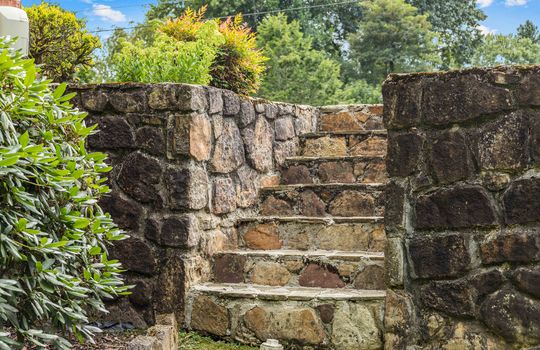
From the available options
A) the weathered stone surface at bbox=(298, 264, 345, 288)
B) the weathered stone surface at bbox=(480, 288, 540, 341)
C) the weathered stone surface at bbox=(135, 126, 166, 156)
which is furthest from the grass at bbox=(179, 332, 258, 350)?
the weathered stone surface at bbox=(480, 288, 540, 341)

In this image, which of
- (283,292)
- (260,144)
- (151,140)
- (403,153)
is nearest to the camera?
(403,153)

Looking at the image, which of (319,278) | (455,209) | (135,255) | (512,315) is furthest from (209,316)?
(512,315)

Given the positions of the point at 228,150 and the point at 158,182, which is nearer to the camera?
the point at 158,182

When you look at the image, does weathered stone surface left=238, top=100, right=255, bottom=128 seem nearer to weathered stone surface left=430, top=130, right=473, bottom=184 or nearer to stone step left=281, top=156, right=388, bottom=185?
stone step left=281, top=156, right=388, bottom=185

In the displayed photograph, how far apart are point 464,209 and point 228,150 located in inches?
72.1

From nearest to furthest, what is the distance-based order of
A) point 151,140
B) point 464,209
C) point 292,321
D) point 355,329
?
point 464,209 → point 355,329 → point 292,321 → point 151,140

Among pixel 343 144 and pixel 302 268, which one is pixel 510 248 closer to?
pixel 302 268

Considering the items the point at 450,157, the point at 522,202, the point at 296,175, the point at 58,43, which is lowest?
the point at 522,202

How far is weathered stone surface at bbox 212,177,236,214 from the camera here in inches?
183

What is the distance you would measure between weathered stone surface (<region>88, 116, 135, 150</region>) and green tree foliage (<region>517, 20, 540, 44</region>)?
87.1 ft

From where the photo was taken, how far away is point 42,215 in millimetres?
2850

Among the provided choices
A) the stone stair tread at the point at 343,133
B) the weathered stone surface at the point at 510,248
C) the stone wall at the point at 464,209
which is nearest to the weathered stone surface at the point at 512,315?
the stone wall at the point at 464,209

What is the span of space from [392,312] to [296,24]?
14.4 metres

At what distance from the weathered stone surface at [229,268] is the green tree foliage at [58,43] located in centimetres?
177
